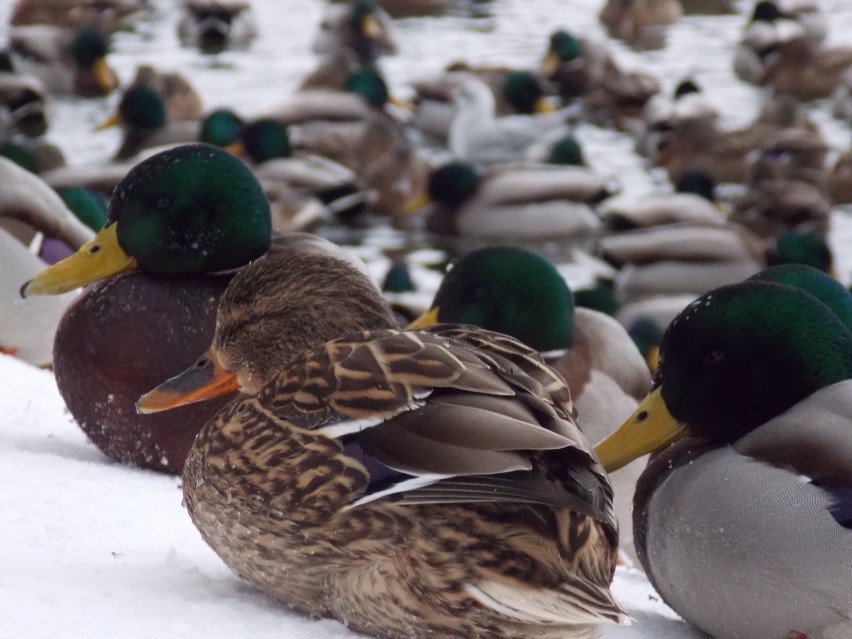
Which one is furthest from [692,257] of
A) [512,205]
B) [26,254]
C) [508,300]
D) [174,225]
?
[174,225]

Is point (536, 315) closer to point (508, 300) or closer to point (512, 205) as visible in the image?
point (508, 300)

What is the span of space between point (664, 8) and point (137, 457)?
16.7m

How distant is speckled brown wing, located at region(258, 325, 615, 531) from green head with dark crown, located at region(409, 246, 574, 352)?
8.73 ft

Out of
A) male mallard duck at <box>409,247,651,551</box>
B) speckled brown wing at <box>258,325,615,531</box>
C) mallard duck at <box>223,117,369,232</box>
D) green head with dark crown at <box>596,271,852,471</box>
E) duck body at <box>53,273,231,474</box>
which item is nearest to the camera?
speckled brown wing at <box>258,325,615,531</box>

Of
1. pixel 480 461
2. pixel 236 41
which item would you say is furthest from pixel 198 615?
pixel 236 41

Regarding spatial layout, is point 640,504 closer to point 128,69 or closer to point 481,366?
point 481,366

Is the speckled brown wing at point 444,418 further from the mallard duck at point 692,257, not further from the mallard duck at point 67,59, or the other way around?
the mallard duck at point 67,59

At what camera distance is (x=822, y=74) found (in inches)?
669

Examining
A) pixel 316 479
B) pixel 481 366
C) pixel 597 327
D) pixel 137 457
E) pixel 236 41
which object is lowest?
pixel 236 41

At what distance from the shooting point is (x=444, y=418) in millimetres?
2430

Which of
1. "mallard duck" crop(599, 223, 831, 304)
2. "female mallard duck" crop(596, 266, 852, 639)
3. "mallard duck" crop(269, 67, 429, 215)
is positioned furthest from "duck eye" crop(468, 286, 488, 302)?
"mallard duck" crop(269, 67, 429, 215)

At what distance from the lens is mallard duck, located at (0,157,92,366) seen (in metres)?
5.45

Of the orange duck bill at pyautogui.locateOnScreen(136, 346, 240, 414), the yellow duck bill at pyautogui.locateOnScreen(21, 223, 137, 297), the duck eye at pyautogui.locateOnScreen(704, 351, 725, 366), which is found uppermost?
the orange duck bill at pyautogui.locateOnScreen(136, 346, 240, 414)

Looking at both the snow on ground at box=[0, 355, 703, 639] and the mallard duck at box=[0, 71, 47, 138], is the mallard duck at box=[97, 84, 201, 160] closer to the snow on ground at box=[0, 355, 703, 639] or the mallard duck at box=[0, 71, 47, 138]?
the mallard duck at box=[0, 71, 47, 138]
